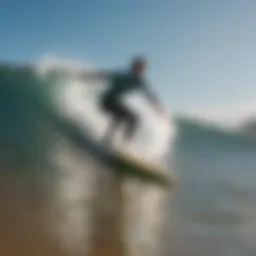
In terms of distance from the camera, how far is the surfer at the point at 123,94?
1.64m

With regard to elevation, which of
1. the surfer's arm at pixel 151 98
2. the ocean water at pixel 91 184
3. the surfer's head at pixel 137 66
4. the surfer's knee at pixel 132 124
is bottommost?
the ocean water at pixel 91 184

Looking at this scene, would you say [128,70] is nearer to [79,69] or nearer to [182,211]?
[79,69]

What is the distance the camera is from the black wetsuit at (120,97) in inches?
64.6

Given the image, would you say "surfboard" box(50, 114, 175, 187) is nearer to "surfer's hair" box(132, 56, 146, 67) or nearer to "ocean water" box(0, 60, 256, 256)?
"ocean water" box(0, 60, 256, 256)

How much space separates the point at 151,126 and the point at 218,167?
22 cm

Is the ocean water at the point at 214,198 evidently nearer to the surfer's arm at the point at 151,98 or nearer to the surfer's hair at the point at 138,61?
the surfer's arm at the point at 151,98

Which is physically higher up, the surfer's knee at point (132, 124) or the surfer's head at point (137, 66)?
the surfer's head at point (137, 66)

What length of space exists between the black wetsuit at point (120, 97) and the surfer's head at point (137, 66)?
0.05 ft

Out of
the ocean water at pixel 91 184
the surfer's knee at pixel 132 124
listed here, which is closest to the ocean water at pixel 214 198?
the ocean water at pixel 91 184

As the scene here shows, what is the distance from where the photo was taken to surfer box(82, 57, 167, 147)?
1.64 meters

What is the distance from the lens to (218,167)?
1.67m

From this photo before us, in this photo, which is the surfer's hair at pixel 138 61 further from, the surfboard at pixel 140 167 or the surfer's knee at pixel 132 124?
the surfboard at pixel 140 167

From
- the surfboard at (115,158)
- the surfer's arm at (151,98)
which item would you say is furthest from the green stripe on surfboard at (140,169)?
the surfer's arm at (151,98)

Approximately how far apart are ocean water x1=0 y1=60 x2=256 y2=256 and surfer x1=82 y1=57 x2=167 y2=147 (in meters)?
0.03
